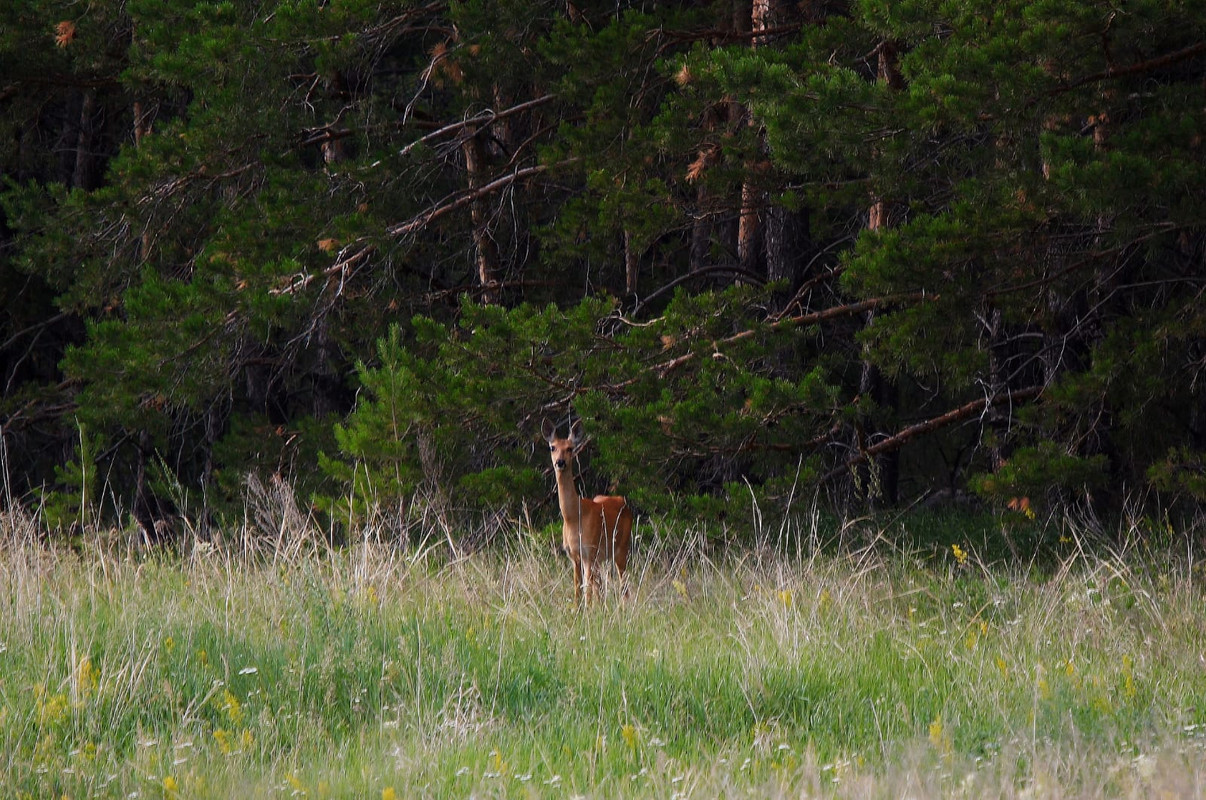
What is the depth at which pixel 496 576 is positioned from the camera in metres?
8.65

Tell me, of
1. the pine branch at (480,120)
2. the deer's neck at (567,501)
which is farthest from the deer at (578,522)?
the pine branch at (480,120)

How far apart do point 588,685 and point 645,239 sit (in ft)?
18.1

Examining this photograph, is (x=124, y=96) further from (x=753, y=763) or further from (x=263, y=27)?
(x=753, y=763)

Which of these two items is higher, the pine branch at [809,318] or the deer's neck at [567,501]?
the pine branch at [809,318]

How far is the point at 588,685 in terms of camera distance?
5660 millimetres

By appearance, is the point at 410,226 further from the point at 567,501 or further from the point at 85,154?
the point at 85,154

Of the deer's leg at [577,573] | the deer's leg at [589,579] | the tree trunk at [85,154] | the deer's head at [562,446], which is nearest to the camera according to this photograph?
the deer's leg at [589,579]

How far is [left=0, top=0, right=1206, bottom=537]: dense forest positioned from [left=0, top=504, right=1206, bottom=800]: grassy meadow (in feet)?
4.75

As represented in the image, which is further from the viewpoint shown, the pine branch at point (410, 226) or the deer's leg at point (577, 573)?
the pine branch at point (410, 226)

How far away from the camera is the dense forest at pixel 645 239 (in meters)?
8.20

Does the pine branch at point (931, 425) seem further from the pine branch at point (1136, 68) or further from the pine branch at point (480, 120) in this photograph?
the pine branch at point (480, 120)

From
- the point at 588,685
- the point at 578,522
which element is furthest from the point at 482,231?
the point at 588,685

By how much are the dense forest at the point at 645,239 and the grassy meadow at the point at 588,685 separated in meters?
1.45

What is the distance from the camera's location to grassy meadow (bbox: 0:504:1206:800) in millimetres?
4438
